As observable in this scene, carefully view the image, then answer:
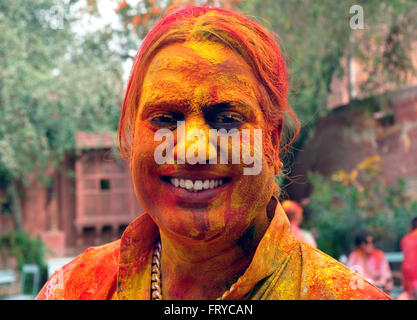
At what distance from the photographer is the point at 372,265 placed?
5234 millimetres

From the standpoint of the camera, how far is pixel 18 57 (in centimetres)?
909

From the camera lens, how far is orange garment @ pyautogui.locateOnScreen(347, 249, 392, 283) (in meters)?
5.08

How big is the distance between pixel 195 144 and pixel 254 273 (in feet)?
1.21

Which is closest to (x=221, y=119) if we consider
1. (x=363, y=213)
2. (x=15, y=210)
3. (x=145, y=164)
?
(x=145, y=164)

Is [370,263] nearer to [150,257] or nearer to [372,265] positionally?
[372,265]

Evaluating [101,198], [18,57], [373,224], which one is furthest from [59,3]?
[373,224]

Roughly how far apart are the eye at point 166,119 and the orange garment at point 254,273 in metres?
0.37

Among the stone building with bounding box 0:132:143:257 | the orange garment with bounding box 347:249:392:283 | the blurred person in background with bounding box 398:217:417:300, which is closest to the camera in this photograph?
the blurred person in background with bounding box 398:217:417:300

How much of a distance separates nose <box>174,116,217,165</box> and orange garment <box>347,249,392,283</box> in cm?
433

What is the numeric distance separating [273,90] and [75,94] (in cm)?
899

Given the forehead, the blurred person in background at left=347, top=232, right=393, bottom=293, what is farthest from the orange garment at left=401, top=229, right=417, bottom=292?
the forehead

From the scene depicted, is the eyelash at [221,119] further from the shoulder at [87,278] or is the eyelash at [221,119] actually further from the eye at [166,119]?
the shoulder at [87,278]

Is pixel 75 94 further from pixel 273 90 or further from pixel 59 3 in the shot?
pixel 273 90

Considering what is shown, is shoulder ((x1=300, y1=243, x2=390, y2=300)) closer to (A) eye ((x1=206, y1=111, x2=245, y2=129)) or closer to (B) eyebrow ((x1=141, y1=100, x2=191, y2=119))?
(A) eye ((x1=206, y1=111, x2=245, y2=129))
